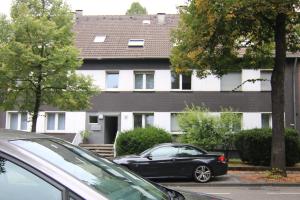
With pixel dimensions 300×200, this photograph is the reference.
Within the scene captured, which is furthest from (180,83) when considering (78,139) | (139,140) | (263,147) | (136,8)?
(136,8)

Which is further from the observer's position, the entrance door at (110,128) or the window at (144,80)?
the entrance door at (110,128)

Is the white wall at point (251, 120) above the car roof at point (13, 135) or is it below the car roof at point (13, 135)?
above

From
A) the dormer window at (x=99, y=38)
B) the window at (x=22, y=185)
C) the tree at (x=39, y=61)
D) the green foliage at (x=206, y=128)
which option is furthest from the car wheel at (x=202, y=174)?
the dormer window at (x=99, y=38)

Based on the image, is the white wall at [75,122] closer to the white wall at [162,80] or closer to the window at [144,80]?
the window at [144,80]

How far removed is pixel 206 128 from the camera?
28.9m

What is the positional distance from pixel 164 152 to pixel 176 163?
60 centimetres

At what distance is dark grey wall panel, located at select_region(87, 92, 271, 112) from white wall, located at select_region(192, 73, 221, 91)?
313 millimetres

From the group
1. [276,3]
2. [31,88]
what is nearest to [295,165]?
[276,3]

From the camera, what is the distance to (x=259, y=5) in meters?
17.5

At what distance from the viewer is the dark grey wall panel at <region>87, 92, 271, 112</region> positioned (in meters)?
32.9

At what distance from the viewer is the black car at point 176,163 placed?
60.7ft

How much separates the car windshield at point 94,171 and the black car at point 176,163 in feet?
48.4

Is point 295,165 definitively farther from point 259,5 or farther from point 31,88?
point 31,88

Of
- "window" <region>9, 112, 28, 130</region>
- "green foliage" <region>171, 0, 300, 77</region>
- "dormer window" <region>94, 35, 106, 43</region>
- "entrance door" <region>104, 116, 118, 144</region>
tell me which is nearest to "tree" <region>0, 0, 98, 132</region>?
"green foliage" <region>171, 0, 300, 77</region>
